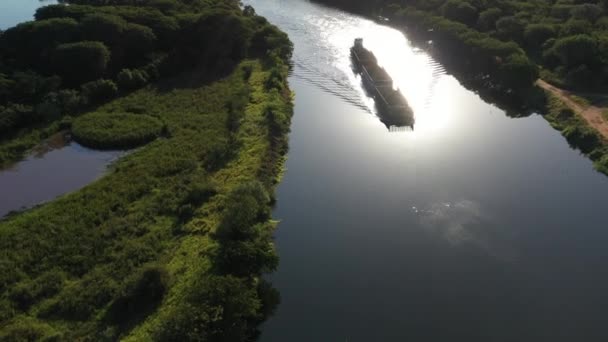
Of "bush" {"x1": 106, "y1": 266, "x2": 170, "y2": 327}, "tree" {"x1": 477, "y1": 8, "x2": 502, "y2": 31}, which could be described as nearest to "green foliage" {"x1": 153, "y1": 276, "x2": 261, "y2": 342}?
"bush" {"x1": 106, "y1": 266, "x2": 170, "y2": 327}

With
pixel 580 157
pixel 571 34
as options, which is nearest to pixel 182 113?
pixel 580 157

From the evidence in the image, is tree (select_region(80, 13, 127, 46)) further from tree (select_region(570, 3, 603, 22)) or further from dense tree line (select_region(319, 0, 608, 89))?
tree (select_region(570, 3, 603, 22))

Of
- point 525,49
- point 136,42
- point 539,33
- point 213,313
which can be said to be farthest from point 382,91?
point 213,313

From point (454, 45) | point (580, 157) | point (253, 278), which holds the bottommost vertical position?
point (253, 278)

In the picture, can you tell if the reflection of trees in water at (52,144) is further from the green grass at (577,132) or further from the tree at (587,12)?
the tree at (587,12)

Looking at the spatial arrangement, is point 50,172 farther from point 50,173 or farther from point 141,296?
point 141,296

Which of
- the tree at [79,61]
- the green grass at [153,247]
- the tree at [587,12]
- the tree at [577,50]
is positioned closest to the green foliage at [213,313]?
the green grass at [153,247]

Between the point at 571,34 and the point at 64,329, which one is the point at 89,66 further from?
the point at 571,34
